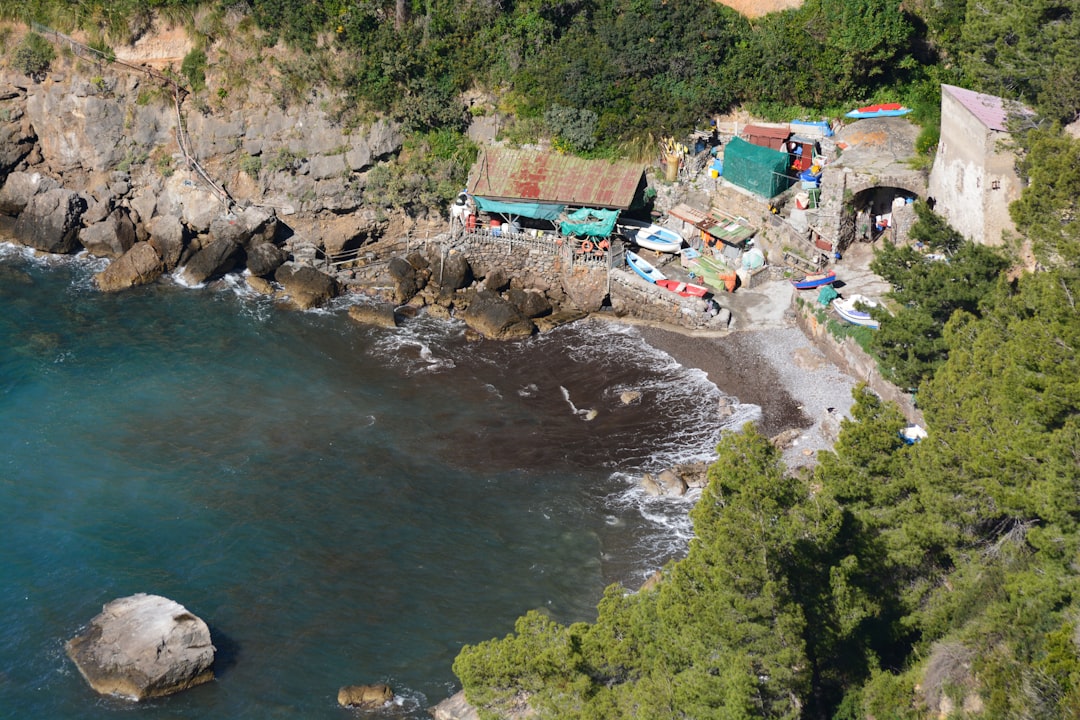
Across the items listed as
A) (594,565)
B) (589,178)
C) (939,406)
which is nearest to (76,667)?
(594,565)

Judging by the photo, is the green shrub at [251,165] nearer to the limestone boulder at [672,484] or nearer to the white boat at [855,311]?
the limestone boulder at [672,484]

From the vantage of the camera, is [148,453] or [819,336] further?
[819,336]

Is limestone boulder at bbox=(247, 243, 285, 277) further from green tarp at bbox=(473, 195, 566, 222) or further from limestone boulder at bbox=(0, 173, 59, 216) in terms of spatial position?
limestone boulder at bbox=(0, 173, 59, 216)

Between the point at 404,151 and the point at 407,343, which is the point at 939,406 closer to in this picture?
the point at 407,343

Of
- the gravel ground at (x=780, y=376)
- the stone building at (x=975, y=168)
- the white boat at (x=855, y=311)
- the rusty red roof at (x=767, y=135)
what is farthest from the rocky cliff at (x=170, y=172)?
the stone building at (x=975, y=168)

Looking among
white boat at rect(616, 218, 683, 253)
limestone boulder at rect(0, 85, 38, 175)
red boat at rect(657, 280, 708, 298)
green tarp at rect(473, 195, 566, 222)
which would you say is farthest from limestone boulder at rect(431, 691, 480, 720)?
limestone boulder at rect(0, 85, 38, 175)

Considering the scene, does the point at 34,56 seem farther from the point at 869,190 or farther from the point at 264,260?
the point at 869,190

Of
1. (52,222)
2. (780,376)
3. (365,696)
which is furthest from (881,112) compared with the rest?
(52,222)
